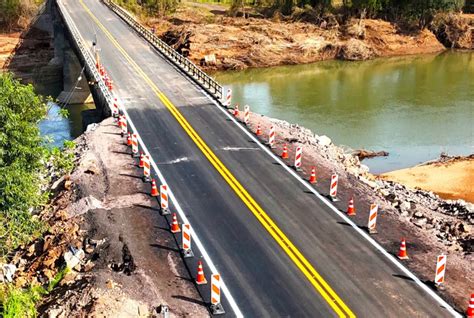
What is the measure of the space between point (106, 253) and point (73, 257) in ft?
3.70

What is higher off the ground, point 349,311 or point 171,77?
point 171,77

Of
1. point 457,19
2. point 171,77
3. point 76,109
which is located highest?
point 457,19

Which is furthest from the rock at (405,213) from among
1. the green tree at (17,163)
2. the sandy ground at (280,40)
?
the sandy ground at (280,40)

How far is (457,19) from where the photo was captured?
300 ft

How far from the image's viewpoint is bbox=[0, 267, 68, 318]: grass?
1648 cm

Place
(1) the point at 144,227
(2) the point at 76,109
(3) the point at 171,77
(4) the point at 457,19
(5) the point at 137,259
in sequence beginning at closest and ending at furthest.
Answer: (5) the point at 137,259, (1) the point at 144,227, (3) the point at 171,77, (2) the point at 76,109, (4) the point at 457,19

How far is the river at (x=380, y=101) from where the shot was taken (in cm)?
4538

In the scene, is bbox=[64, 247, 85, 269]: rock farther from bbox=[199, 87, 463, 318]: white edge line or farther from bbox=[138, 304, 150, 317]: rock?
bbox=[199, 87, 463, 318]: white edge line

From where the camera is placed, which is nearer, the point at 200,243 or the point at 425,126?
the point at 200,243

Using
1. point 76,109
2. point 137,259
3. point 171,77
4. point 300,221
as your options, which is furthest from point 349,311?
point 76,109

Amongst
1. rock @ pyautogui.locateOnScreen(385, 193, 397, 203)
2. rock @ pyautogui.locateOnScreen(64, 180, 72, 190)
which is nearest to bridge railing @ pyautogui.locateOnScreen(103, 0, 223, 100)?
rock @ pyautogui.locateOnScreen(64, 180, 72, 190)

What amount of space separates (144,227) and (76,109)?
128ft

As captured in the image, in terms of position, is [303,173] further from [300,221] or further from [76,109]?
[76,109]

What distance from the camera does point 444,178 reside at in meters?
36.0
